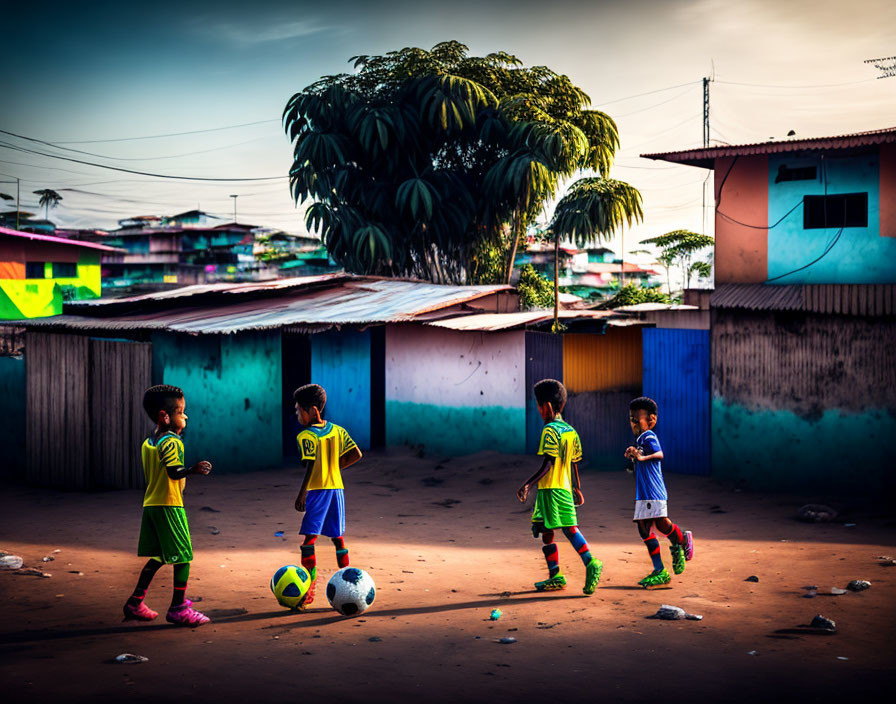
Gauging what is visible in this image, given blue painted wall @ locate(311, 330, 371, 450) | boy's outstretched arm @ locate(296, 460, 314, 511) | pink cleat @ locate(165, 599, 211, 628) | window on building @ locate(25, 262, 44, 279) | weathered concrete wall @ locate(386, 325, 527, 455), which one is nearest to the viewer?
pink cleat @ locate(165, 599, 211, 628)

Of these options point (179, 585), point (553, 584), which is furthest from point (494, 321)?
point (179, 585)

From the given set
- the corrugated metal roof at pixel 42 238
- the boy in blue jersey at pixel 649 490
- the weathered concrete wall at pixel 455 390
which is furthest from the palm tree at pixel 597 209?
the corrugated metal roof at pixel 42 238

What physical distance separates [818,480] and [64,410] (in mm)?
10743

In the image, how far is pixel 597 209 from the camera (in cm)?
2878

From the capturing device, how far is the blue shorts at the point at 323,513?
21.0ft

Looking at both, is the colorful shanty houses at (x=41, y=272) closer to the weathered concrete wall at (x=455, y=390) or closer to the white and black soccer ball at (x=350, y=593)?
the weathered concrete wall at (x=455, y=390)

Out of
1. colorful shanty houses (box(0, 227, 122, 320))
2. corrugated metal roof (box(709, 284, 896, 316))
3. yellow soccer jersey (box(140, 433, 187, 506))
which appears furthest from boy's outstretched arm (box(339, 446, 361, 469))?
colorful shanty houses (box(0, 227, 122, 320))

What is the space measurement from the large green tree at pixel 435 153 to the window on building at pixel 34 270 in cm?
2083

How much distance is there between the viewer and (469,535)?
375 inches

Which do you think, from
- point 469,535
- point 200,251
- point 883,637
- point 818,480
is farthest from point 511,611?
point 200,251

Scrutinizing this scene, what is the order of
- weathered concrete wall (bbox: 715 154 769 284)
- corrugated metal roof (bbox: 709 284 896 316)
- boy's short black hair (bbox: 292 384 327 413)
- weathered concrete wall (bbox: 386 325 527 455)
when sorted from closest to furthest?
boy's short black hair (bbox: 292 384 327 413) → corrugated metal roof (bbox: 709 284 896 316) → weathered concrete wall (bbox: 715 154 769 284) → weathered concrete wall (bbox: 386 325 527 455)

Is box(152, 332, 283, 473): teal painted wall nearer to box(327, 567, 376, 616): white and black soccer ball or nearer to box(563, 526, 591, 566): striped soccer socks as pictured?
box(327, 567, 376, 616): white and black soccer ball

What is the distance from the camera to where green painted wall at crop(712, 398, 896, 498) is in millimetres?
11172

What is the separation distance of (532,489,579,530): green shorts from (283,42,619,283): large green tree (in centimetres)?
2103
